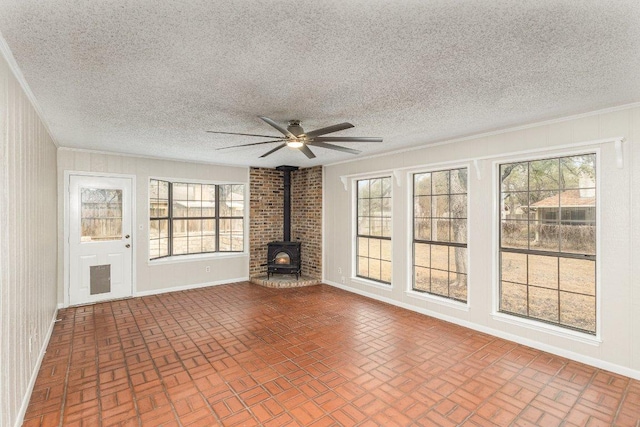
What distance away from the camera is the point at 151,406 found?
7.95ft

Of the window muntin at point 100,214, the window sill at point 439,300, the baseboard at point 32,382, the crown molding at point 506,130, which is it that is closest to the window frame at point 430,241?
the window sill at point 439,300

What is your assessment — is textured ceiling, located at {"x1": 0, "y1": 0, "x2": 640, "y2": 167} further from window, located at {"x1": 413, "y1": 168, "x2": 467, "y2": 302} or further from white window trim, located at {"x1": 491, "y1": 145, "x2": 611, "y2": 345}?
window, located at {"x1": 413, "y1": 168, "x2": 467, "y2": 302}


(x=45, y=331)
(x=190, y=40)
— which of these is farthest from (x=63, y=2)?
(x=45, y=331)

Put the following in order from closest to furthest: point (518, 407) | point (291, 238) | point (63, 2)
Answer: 1. point (63, 2)
2. point (518, 407)
3. point (291, 238)

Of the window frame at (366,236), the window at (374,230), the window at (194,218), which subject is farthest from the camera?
the window at (194,218)

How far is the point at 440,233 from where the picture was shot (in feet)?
15.0

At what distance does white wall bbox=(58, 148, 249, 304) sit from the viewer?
16.1 feet

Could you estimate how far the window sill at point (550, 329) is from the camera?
10.2 ft

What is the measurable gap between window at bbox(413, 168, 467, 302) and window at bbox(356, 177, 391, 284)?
594mm

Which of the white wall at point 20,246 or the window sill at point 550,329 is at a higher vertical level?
the white wall at point 20,246

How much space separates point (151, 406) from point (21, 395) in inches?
35.0

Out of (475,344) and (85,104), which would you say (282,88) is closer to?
(85,104)

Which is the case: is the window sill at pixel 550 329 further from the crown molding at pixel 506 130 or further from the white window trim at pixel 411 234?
the crown molding at pixel 506 130

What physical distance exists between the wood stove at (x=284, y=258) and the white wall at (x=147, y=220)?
56 cm
